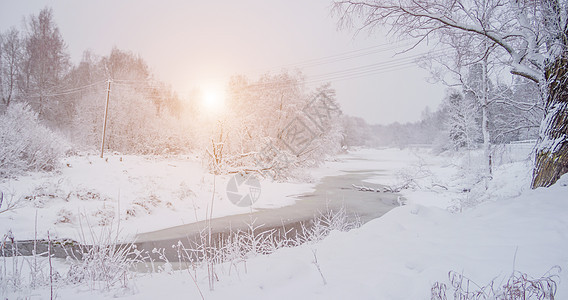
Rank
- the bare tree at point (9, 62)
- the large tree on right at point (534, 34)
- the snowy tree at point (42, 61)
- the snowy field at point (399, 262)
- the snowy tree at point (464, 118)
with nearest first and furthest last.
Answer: the snowy field at point (399, 262)
the large tree on right at point (534, 34)
the snowy tree at point (464, 118)
the bare tree at point (9, 62)
the snowy tree at point (42, 61)

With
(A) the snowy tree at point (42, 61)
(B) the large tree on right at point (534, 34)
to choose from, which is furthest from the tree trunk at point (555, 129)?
(A) the snowy tree at point (42, 61)

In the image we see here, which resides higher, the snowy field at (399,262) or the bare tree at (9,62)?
the bare tree at (9,62)

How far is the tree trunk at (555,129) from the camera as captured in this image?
417 cm

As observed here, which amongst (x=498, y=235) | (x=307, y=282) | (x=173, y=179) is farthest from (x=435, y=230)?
(x=173, y=179)

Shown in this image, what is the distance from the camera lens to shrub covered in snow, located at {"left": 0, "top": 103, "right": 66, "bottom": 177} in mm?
10337

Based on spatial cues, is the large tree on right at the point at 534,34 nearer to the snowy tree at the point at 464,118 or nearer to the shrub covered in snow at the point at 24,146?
the snowy tree at the point at 464,118

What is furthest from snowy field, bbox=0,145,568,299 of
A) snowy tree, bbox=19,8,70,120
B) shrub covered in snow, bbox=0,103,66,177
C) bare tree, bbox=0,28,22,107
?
snowy tree, bbox=19,8,70,120

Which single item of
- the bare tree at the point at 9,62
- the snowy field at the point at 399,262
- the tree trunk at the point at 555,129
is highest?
the bare tree at the point at 9,62

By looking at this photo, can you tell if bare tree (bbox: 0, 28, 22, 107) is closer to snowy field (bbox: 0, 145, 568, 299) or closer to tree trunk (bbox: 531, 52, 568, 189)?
snowy field (bbox: 0, 145, 568, 299)

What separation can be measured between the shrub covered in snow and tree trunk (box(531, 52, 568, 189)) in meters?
15.3

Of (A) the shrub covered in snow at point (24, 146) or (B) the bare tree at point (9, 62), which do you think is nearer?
(A) the shrub covered in snow at point (24, 146)

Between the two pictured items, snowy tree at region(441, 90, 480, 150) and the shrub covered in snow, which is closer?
the shrub covered in snow

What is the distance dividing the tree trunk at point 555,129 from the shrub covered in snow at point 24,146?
A: 50.4 ft

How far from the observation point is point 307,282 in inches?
101
